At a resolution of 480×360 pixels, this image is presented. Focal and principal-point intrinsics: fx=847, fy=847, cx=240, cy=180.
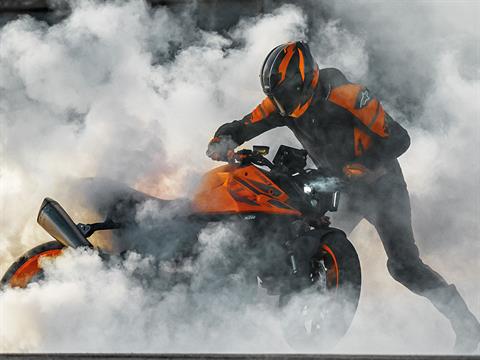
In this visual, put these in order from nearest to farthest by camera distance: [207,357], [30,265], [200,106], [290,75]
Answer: [207,357]
[290,75]
[30,265]
[200,106]

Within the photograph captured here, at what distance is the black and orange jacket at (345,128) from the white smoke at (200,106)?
Result: 976mm

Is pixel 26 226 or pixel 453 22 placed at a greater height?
pixel 453 22

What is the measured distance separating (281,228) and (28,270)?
170 centimetres

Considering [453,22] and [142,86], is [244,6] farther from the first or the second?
[453,22]

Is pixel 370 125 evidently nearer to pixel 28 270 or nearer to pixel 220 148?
pixel 220 148

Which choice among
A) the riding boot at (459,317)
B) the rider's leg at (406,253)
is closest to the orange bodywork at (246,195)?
the rider's leg at (406,253)

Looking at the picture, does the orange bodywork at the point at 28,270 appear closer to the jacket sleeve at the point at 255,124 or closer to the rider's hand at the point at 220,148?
the rider's hand at the point at 220,148

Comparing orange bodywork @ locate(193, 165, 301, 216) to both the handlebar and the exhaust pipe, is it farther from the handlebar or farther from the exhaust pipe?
the exhaust pipe

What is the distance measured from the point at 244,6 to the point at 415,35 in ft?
4.94

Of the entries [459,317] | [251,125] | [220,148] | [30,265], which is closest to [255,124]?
[251,125]

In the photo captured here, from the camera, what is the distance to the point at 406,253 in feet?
19.3

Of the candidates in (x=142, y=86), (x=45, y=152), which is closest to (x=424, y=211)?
(x=142, y=86)

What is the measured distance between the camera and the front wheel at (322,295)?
535 cm

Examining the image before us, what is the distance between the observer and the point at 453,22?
24.1 ft
